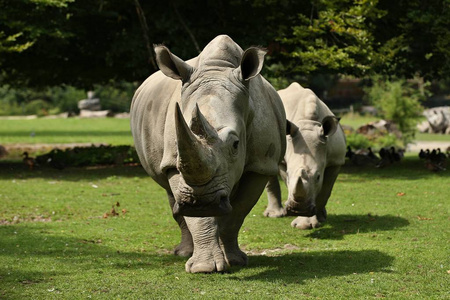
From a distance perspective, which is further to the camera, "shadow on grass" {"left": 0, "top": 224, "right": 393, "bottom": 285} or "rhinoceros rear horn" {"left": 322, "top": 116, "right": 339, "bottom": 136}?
"rhinoceros rear horn" {"left": 322, "top": 116, "right": 339, "bottom": 136}

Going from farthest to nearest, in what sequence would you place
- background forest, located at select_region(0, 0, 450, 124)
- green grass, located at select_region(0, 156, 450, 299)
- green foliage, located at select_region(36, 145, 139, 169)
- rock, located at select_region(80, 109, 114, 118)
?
rock, located at select_region(80, 109, 114, 118) < green foliage, located at select_region(36, 145, 139, 169) < background forest, located at select_region(0, 0, 450, 124) < green grass, located at select_region(0, 156, 450, 299)

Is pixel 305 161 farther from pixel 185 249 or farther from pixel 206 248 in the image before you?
pixel 206 248

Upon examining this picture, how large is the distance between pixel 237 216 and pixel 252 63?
1.59 metres

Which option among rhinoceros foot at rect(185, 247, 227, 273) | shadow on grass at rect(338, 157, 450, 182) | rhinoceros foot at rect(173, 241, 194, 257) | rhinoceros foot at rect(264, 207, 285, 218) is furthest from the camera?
shadow on grass at rect(338, 157, 450, 182)

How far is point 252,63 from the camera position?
6887 mm

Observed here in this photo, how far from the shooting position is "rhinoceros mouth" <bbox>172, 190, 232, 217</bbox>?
6.09 meters

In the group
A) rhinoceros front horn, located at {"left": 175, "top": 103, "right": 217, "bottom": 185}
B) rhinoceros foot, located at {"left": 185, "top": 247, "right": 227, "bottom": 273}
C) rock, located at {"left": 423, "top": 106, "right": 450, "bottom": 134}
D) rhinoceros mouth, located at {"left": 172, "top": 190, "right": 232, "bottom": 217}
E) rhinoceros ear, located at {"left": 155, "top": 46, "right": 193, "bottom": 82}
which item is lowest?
rock, located at {"left": 423, "top": 106, "right": 450, "bottom": 134}

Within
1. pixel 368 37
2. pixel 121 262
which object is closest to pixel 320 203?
pixel 121 262

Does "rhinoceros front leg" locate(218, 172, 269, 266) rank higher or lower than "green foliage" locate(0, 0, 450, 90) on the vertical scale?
higher

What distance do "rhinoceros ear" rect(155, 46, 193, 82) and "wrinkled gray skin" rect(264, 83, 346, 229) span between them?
90.9 inches

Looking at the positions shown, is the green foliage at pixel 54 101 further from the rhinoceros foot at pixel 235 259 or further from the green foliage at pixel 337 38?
the rhinoceros foot at pixel 235 259

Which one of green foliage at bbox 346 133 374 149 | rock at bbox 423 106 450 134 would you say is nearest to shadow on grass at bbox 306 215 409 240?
green foliage at bbox 346 133 374 149

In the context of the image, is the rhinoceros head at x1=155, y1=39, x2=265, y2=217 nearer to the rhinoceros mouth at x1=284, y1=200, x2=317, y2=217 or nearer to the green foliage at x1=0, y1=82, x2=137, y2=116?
the rhinoceros mouth at x1=284, y1=200, x2=317, y2=217

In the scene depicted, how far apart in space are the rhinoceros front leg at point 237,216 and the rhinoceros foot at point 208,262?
1.45ft
